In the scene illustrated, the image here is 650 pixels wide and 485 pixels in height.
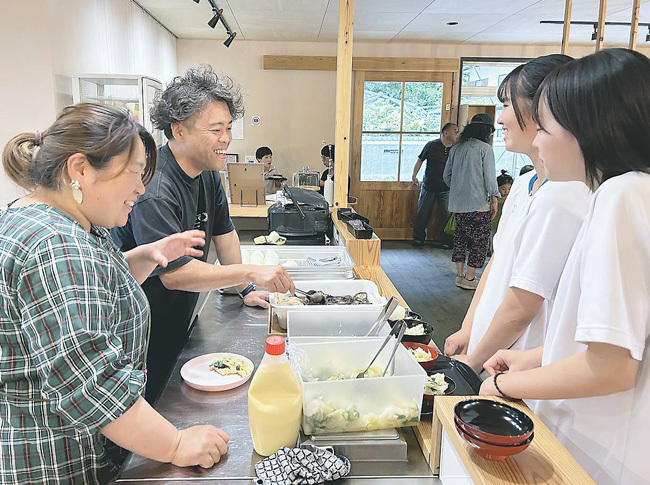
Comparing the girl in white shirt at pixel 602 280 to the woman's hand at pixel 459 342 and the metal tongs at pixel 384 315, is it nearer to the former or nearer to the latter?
the metal tongs at pixel 384 315

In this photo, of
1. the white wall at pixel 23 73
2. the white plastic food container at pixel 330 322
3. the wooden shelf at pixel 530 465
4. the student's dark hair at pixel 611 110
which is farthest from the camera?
the white wall at pixel 23 73

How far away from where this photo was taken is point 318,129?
7.81 metres

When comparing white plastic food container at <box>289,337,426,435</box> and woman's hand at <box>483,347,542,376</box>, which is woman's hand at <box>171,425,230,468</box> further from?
woman's hand at <box>483,347,542,376</box>

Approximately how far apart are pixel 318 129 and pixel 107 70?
3.64 metres

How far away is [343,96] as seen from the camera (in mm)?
3748

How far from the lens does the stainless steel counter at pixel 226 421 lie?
1.02 metres

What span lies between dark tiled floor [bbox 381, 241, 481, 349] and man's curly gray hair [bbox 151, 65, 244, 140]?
267 cm

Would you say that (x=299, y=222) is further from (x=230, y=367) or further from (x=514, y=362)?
(x=514, y=362)

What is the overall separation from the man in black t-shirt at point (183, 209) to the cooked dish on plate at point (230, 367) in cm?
19

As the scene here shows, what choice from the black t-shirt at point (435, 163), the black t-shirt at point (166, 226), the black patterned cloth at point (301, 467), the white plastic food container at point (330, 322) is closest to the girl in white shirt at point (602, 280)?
the black patterned cloth at point (301, 467)

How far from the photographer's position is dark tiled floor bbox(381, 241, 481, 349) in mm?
4539

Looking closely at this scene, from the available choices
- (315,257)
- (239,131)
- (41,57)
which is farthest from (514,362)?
(239,131)

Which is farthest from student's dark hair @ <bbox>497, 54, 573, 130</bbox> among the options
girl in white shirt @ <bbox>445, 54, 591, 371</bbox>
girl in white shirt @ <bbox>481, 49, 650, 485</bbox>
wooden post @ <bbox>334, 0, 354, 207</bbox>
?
wooden post @ <bbox>334, 0, 354, 207</bbox>

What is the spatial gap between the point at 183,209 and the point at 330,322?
696 mm
